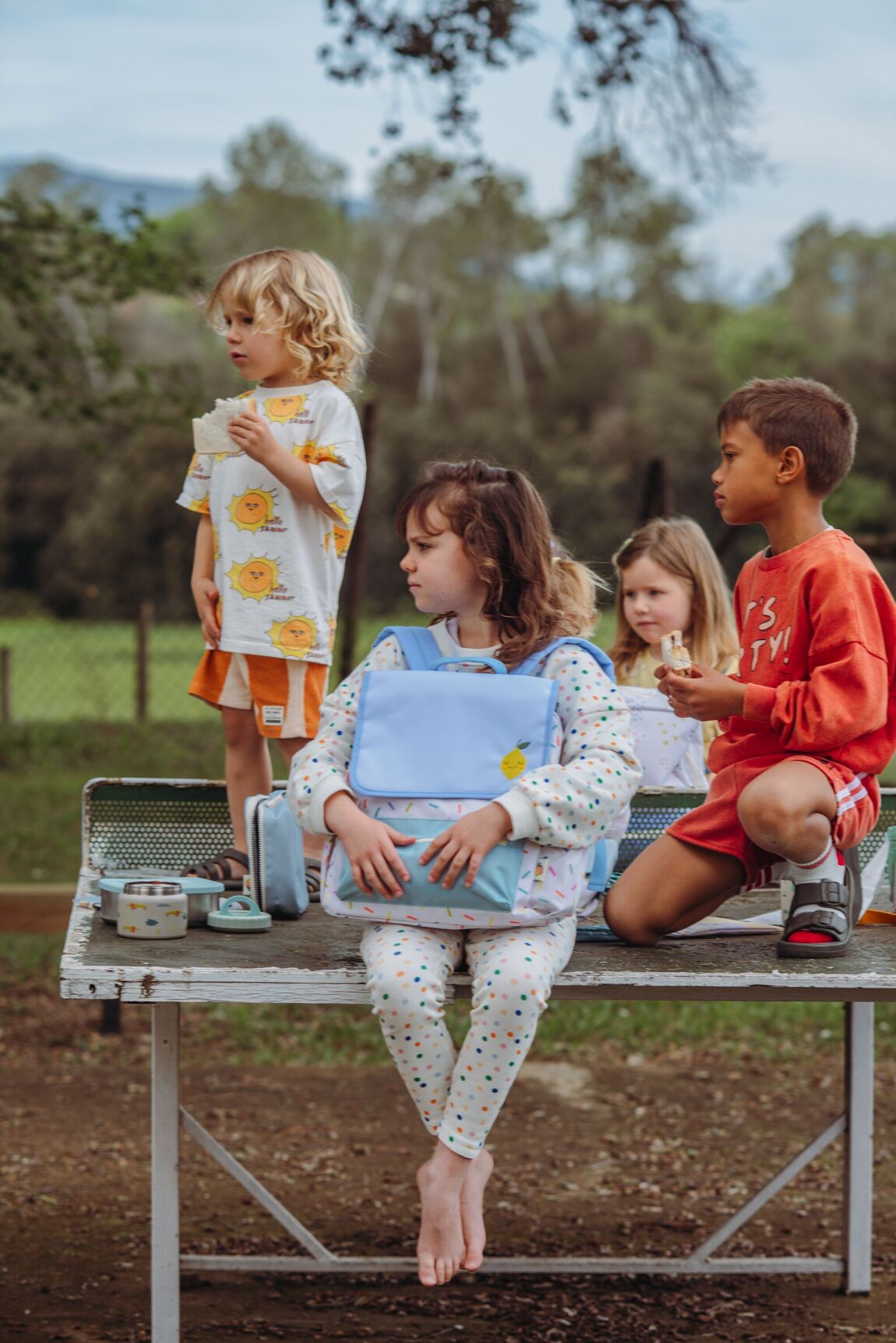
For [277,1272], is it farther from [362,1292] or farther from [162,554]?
[162,554]

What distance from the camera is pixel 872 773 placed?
8.98 feet

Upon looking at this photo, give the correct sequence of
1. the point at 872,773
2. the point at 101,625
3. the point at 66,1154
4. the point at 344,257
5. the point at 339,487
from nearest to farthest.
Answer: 1. the point at 872,773
2. the point at 339,487
3. the point at 66,1154
4. the point at 101,625
5. the point at 344,257

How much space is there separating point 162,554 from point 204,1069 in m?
17.4

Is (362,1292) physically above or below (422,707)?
below

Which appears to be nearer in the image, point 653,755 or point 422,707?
point 422,707

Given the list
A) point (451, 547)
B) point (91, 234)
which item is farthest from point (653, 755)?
point (91, 234)

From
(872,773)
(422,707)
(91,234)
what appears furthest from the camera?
(91,234)

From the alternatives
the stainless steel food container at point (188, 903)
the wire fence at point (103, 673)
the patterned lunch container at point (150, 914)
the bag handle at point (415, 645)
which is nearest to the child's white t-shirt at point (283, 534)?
the bag handle at point (415, 645)

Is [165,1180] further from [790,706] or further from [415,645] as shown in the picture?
[790,706]

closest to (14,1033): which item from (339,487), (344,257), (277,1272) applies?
(277,1272)

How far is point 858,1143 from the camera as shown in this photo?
133 inches

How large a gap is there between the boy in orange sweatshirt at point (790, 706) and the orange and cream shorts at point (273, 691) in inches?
36.8

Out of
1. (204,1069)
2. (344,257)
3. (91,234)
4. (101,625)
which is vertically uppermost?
(344,257)

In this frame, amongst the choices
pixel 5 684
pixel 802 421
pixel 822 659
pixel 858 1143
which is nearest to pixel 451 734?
pixel 822 659
